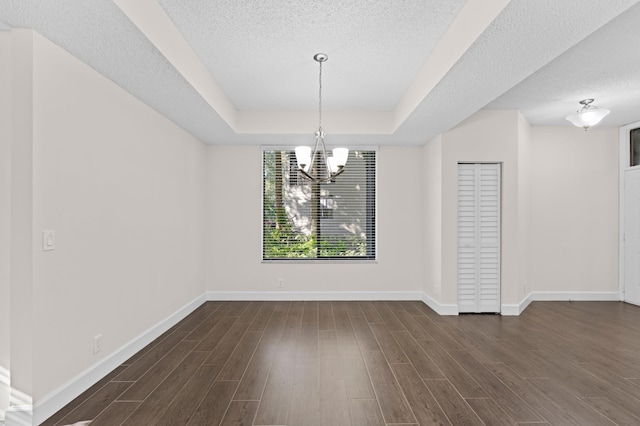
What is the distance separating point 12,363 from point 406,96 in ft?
13.9

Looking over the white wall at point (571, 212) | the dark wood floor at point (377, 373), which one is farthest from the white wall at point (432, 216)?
the dark wood floor at point (377, 373)

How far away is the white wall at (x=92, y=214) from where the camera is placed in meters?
2.24

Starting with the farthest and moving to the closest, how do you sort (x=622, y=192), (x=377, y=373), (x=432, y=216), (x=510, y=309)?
1. (x=622, y=192)
2. (x=432, y=216)
3. (x=510, y=309)
4. (x=377, y=373)

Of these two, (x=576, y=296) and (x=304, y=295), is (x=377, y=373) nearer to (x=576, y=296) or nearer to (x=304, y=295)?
(x=304, y=295)

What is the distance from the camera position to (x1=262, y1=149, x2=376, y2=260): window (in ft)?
18.4

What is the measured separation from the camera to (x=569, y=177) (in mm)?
5410

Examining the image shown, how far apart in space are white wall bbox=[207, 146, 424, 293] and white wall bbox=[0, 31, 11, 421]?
3315 millimetres

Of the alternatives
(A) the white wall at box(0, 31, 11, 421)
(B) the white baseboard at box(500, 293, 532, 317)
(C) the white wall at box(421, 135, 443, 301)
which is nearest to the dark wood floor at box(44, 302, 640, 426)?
(B) the white baseboard at box(500, 293, 532, 317)

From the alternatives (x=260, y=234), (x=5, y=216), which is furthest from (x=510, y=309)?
(x=5, y=216)

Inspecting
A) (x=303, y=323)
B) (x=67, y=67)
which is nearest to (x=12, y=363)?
(x=67, y=67)

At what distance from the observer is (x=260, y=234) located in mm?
5516

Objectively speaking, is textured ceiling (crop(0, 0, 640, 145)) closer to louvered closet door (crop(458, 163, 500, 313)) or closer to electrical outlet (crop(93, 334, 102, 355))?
louvered closet door (crop(458, 163, 500, 313))

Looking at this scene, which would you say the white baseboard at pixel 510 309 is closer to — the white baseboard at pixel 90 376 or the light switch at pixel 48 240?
the white baseboard at pixel 90 376

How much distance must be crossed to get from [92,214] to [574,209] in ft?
21.1
